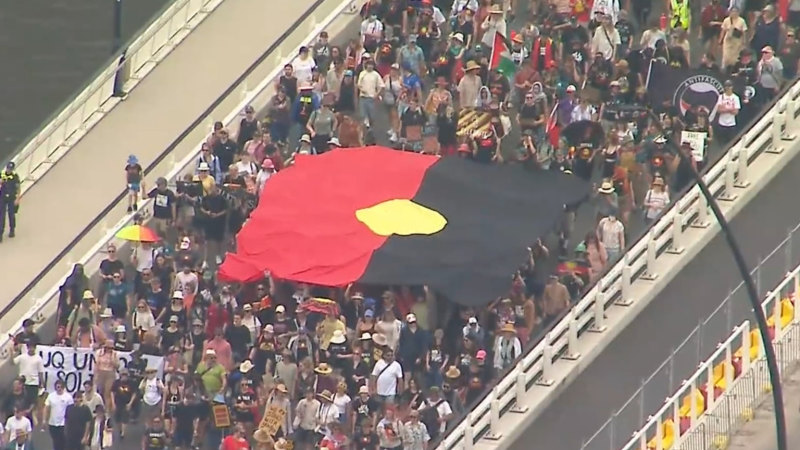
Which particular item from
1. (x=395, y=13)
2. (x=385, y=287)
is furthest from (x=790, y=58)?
(x=385, y=287)

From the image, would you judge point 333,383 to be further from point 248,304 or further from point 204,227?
point 204,227

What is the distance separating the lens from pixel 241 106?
153 ft

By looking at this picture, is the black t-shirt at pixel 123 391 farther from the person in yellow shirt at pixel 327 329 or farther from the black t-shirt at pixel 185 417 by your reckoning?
the person in yellow shirt at pixel 327 329

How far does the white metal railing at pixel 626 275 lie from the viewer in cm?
3781

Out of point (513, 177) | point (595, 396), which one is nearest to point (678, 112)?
point (513, 177)

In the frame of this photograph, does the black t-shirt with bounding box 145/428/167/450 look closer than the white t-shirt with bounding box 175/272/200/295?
Yes

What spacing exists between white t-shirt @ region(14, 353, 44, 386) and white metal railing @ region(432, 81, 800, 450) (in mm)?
6260

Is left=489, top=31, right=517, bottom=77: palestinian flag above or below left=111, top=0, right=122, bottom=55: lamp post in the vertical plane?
below

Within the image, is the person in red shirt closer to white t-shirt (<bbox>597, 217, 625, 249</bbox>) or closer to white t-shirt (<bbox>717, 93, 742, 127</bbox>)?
white t-shirt (<bbox>597, 217, 625, 249</bbox>)

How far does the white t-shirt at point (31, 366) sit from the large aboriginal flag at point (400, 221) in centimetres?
285

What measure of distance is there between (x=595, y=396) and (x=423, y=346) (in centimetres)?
234

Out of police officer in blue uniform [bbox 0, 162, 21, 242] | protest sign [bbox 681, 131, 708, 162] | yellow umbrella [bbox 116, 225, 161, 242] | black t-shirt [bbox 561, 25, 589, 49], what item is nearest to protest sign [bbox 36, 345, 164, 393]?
yellow umbrella [bbox 116, 225, 161, 242]

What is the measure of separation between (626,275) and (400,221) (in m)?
3.62

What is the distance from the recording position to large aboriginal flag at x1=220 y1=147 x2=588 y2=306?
131 ft
